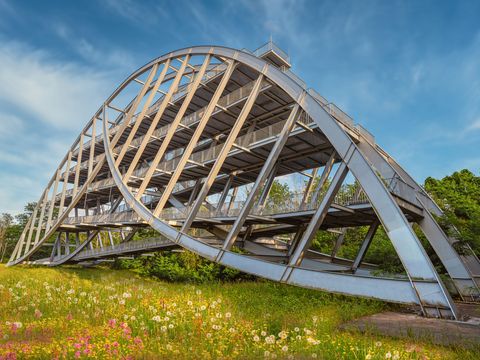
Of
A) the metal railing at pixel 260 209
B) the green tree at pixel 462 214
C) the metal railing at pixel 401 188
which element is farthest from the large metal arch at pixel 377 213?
the green tree at pixel 462 214

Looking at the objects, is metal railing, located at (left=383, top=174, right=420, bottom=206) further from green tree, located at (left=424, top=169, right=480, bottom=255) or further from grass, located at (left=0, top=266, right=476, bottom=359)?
grass, located at (left=0, top=266, right=476, bottom=359)

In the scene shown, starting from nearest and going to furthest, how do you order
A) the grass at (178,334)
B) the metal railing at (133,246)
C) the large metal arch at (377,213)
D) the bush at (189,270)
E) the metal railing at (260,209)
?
1. the grass at (178,334)
2. the large metal arch at (377,213)
3. the metal railing at (260,209)
4. the bush at (189,270)
5. the metal railing at (133,246)

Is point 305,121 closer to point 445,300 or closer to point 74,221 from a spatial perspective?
point 445,300

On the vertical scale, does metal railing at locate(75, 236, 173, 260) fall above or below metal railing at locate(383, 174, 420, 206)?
below

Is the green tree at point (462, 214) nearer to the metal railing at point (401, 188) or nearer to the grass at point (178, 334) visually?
the metal railing at point (401, 188)

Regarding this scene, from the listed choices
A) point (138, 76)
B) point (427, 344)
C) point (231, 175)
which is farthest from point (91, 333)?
point (138, 76)

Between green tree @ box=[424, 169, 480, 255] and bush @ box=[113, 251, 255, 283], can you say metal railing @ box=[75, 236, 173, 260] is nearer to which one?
bush @ box=[113, 251, 255, 283]

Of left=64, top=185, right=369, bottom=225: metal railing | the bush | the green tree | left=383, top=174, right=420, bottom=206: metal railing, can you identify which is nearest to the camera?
left=383, top=174, right=420, bottom=206: metal railing

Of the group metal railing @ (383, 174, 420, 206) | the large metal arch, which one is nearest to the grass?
the large metal arch

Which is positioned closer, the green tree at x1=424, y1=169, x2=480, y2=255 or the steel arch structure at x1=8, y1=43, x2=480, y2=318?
the steel arch structure at x1=8, y1=43, x2=480, y2=318

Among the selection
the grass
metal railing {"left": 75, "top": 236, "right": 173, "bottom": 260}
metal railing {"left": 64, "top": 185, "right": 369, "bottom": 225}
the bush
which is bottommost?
the grass

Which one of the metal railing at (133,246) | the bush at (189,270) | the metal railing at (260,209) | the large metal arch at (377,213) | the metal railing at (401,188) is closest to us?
the large metal arch at (377,213)

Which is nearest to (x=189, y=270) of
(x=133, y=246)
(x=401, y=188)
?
(x=133, y=246)

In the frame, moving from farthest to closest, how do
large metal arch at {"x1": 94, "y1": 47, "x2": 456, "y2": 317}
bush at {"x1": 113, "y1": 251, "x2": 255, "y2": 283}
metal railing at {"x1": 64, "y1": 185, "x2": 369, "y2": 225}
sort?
bush at {"x1": 113, "y1": 251, "x2": 255, "y2": 283} < metal railing at {"x1": 64, "y1": 185, "x2": 369, "y2": 225} < large metal arch at {"x1": 94, "y1": 47, "x2": 456, "y2": 317}
